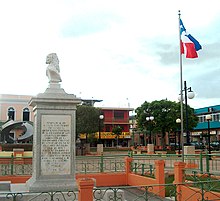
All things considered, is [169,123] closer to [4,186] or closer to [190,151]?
[190,151]

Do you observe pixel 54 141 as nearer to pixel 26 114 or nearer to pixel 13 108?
pixel 13 108

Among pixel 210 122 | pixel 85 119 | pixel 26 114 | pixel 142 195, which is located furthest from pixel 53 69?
pixel 210 122

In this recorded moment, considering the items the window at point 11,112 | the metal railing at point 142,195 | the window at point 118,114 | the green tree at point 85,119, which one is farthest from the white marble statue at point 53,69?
the window at point 118,114

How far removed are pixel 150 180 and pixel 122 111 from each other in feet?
201

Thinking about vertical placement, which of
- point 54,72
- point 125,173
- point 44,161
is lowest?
point 125,173

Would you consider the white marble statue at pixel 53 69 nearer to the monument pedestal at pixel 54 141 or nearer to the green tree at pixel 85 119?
the monument pedestal at pixel 54 141

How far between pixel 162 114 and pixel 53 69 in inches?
1721

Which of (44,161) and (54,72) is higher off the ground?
(54,72)

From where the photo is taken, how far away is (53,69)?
37.8 feet

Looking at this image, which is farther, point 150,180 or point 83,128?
point 83,128

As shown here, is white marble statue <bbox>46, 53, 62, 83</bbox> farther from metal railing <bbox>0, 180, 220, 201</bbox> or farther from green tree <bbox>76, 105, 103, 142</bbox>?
green tree <bbox>76, 105, 103, 142</bbox>

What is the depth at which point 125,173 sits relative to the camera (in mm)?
17203

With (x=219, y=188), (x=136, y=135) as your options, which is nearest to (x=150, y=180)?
(x=219, y=188)

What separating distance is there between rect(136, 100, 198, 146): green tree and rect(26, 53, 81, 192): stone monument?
4331 cm
